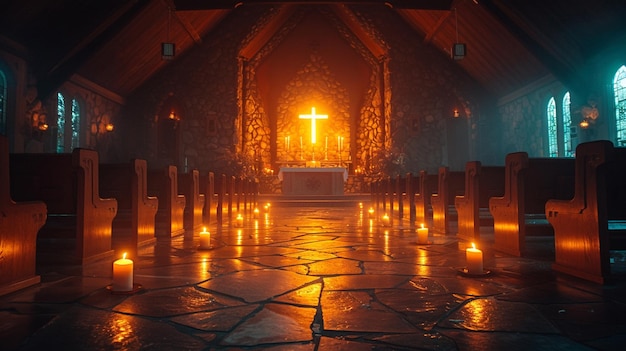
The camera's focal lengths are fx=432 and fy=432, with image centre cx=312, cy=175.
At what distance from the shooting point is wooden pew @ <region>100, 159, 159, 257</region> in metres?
4.26

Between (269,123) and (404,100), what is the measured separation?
5.64 m

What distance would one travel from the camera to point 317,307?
86.9 inches

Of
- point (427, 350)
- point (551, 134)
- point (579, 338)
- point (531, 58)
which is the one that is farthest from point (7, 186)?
point (551, 134)

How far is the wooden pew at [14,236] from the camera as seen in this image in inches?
100.0

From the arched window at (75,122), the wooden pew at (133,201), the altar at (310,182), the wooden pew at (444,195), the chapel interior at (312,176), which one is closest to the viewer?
the chapel interior at (312,176)

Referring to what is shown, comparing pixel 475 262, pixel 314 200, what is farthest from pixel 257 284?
pixel 314 200

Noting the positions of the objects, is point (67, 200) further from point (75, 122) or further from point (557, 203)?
point (75, 122)

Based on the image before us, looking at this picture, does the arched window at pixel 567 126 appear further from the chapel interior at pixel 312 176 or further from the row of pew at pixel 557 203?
the row of pew at pixel 557 203

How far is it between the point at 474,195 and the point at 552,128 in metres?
11.6

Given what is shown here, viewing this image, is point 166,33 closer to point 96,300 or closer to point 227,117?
point 227,117

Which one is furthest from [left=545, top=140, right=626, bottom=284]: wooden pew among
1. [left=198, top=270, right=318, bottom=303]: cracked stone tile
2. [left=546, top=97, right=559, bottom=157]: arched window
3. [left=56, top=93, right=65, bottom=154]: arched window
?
[left=56, top=93, right=65, bottom=154]: arched window

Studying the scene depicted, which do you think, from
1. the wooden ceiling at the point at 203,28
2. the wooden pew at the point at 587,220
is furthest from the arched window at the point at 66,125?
the wooden pew at the point at 587,220

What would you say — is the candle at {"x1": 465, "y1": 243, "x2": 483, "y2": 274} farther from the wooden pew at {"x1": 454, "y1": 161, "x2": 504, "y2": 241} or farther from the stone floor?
the wooden pew at {"x1": 454, "y1": 161, "x2": 504, "y2": 241}

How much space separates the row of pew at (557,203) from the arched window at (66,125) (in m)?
11.5
